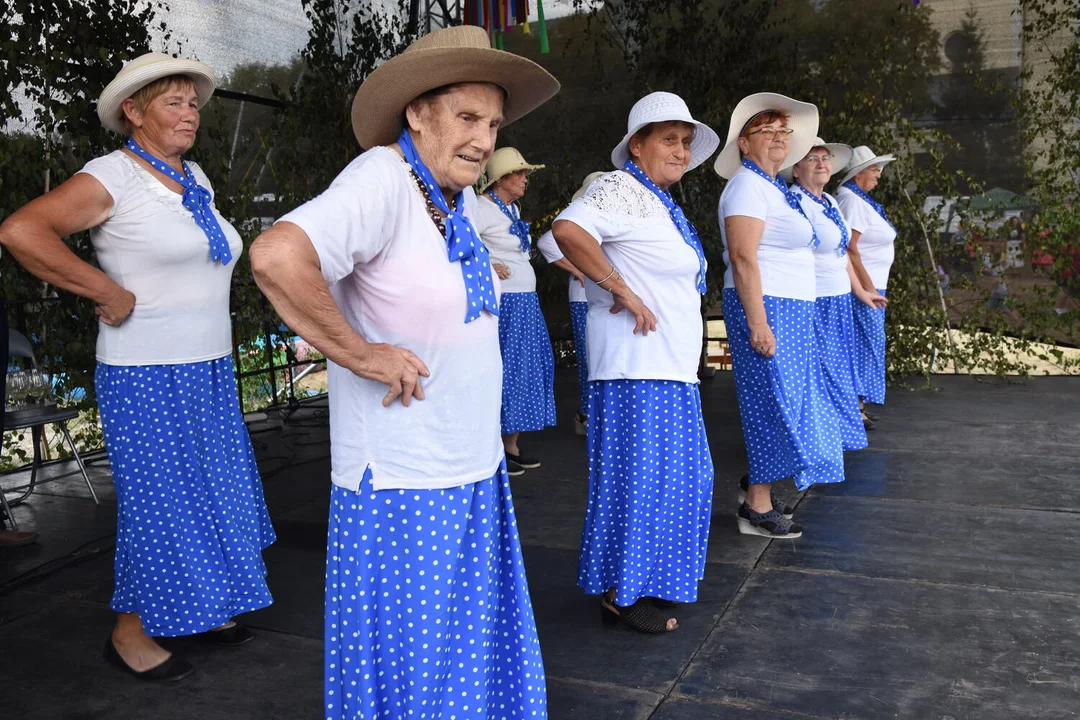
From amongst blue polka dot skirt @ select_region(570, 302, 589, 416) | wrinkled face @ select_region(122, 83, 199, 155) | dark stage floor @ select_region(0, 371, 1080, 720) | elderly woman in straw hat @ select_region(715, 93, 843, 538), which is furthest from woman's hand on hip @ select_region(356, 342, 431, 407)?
blue polka dot skirt @ select_region(570, 302, 589, 416)

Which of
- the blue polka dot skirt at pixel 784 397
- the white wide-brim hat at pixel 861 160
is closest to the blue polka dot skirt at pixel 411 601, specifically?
the blue polka dot skirt at pixel 784 397

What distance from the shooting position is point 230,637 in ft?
10.0

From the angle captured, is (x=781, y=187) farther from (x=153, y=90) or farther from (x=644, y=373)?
(x=153, y=90)

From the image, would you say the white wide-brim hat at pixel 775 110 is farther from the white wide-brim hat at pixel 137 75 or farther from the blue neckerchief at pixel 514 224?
the white wide-brim hat at pixel 137 75

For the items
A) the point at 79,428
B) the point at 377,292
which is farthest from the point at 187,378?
the point at 79,428

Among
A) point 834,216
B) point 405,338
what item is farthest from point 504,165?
point 405,338

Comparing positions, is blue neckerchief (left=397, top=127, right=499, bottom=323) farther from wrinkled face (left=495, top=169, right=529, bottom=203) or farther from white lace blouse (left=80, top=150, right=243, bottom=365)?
wrinkled face (left=495, top=169, right=529, bottom=203)

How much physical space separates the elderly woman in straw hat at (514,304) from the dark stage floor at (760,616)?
0.49 meters

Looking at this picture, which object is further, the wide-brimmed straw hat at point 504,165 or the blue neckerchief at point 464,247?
the wide-brimmed straw hat at point 504,165

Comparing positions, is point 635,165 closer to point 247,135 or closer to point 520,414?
point 520,414

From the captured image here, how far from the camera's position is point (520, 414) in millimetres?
5676

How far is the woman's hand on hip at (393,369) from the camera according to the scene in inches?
65.5

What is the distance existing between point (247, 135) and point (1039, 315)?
641 cm

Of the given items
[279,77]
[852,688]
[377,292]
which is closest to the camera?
[377,292]
